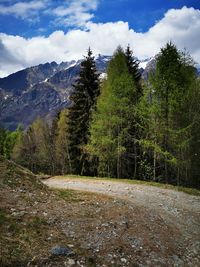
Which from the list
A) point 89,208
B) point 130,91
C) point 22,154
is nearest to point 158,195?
point 89,208

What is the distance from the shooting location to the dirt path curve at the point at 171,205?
45.6ft

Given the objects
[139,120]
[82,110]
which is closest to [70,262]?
[139,120]

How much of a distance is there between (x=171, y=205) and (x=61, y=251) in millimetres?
9412

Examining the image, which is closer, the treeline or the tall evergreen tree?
the treeline

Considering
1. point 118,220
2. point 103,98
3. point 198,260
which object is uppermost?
point 103,98

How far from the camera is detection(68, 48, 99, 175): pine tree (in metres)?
39.8

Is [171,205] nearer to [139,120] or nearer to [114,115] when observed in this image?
[114,115]

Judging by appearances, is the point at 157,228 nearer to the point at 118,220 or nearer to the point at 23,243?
the point at 118,220

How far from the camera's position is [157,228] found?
1396cm

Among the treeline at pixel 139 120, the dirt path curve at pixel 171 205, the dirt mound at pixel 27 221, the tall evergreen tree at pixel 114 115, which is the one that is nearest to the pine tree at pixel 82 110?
the treeline at pixel 139 120

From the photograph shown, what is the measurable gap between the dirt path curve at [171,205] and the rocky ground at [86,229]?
5 cm

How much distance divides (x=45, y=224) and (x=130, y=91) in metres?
21.9

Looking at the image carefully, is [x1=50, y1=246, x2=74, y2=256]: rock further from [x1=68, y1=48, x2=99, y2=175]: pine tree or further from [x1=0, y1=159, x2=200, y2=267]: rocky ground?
[x1=68, y1=48, x2=99, y2=175]: pine tree

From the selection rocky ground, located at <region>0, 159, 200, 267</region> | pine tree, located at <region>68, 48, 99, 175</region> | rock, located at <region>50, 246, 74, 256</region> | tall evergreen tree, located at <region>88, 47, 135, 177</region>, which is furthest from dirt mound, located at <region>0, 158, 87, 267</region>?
pine tree, located at <region>68, 48, 99, 175</region>
